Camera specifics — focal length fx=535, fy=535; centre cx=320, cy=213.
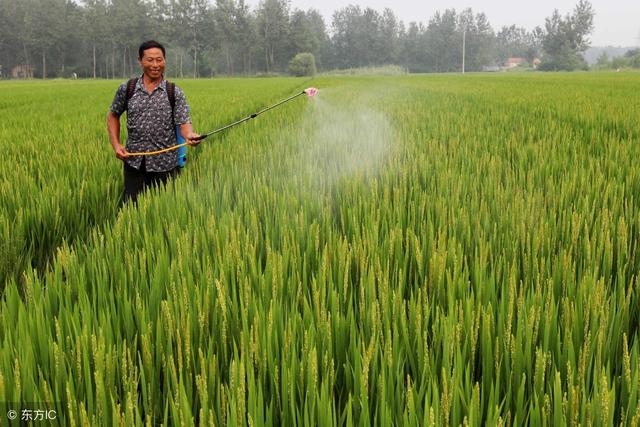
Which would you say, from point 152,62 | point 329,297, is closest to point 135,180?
point 152,62

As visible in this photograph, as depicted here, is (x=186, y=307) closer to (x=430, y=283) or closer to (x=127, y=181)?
(x=430, y=283)

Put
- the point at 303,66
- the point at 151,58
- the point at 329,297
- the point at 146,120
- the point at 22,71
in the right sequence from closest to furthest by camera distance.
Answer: the point at 329,297 < the point at 151,58 < the point at 146,120 < the point at 303,66 < the point at 22,71

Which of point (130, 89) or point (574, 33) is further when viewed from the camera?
point (574, 33)

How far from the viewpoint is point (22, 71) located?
69312 mm

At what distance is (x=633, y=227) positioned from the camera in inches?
78.6

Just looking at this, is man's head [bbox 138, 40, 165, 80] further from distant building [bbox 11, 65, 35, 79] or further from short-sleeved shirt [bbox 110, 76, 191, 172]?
distant building [bbox 11, 65, 35, 79]

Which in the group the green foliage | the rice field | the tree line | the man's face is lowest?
the rice field

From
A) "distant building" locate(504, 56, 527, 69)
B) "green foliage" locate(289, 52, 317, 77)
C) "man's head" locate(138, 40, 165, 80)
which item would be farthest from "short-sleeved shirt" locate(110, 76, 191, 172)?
"distant building" locate(504, 56, 527, 69)

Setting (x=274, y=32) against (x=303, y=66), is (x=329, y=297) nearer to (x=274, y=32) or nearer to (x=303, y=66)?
(x=303, y=66)

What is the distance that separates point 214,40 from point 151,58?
70723 millimetres

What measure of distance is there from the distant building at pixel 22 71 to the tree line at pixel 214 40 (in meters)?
0.51

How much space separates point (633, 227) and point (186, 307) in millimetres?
1672

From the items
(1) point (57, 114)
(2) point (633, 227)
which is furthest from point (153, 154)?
(1) point (57, 114)

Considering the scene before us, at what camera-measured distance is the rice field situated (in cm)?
91
